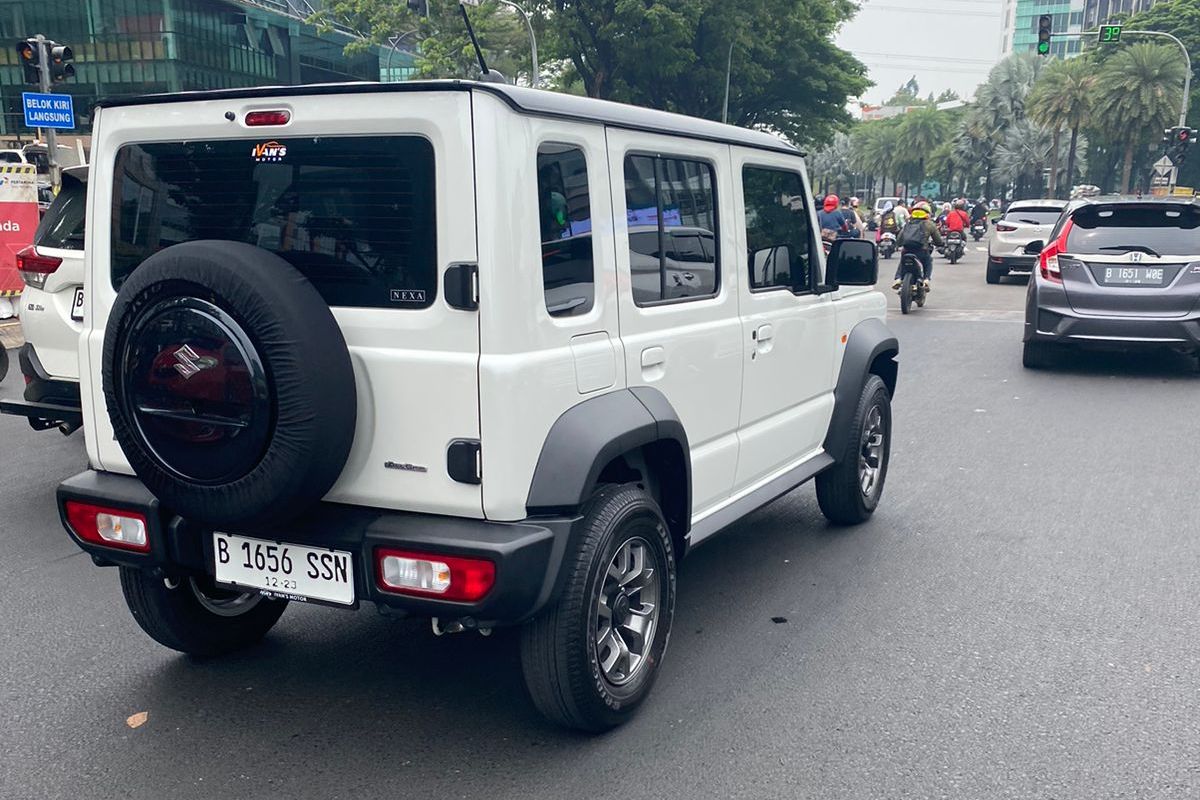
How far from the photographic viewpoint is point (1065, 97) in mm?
61562

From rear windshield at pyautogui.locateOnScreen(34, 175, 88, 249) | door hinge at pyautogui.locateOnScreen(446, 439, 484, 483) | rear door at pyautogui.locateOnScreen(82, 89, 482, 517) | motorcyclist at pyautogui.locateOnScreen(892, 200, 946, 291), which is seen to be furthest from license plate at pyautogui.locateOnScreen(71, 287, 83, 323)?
motorcyclist at pyautogui.locateOnScreen(892, 200, 946, 291)

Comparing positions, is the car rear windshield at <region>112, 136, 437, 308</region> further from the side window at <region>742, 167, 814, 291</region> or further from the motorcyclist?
the motorcyclist

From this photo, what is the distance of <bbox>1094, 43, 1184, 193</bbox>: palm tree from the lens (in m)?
55.8

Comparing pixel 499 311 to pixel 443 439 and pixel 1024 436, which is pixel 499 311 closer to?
pixel 443 439

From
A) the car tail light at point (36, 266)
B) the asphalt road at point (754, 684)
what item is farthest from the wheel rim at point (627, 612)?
the car tail light at point (36, 266)

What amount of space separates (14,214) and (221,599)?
8861 millimetres

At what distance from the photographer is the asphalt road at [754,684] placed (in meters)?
3.21

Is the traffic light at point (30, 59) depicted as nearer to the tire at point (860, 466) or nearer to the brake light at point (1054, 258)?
the brake light at point (1054, 258)

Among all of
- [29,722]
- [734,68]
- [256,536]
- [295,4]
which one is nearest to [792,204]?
[256,536]

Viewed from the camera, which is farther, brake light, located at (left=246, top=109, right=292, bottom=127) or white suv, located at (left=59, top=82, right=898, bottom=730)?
brake light, located at (left=246, top=109, right=292, bottom=127)

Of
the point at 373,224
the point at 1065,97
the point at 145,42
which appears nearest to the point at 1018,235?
the point at 373,224

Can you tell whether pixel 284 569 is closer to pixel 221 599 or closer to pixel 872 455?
pixel 221 599

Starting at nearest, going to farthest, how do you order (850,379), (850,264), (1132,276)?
(850,264)
(850,379)
(1132,276)

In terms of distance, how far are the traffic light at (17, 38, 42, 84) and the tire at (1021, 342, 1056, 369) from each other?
1301cm
